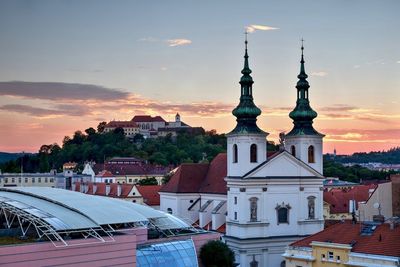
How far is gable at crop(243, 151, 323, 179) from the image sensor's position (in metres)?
65.3

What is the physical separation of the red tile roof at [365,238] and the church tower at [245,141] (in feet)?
52.4

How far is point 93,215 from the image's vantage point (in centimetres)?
4719

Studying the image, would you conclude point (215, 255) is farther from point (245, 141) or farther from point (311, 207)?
point (311, 207)

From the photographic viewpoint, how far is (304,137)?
69.3 meters

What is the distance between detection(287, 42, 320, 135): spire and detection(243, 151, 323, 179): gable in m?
3.94

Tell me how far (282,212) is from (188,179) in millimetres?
14041

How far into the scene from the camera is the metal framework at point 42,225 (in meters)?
41.9

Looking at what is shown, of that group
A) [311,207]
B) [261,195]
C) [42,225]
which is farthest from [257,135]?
[42,225]

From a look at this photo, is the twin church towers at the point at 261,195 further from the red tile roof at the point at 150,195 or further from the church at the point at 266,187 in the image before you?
the red tile roof at the point at 150,195

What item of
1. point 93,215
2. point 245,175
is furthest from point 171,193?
point 93,215

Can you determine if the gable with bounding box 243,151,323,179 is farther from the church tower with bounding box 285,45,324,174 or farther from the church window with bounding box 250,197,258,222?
the church window with bounding box 250,197,258,222

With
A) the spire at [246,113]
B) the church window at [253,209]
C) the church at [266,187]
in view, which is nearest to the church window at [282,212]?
the church at [266,187]

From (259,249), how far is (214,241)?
47.8 feet

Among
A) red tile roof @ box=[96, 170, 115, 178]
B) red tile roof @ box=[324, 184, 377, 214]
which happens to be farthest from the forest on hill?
red tile roof @ box=[324, 184, 377, 214]
